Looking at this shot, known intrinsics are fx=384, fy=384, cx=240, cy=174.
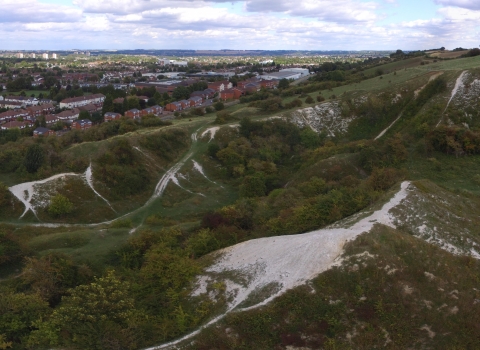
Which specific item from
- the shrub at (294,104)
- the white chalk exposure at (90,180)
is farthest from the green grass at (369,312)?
the shrub at (294,104)

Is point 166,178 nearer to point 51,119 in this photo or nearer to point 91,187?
point 91,187

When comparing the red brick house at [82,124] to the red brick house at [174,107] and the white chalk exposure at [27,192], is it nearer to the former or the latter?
the red brick house at [174,107]

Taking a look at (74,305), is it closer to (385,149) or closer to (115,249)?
(115,249)

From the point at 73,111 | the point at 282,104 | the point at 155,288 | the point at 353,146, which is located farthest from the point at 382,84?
the point at 73,111

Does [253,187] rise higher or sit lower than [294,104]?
lower

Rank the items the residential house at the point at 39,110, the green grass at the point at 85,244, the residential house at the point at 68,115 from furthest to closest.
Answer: the residential house at the point at 39,110 → the residential house at the point at 68,115 → the green grass at the point at 85,244

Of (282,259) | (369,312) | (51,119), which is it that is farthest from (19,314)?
(51,119)

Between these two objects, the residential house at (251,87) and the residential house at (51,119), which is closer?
the residential house at (51,119)
